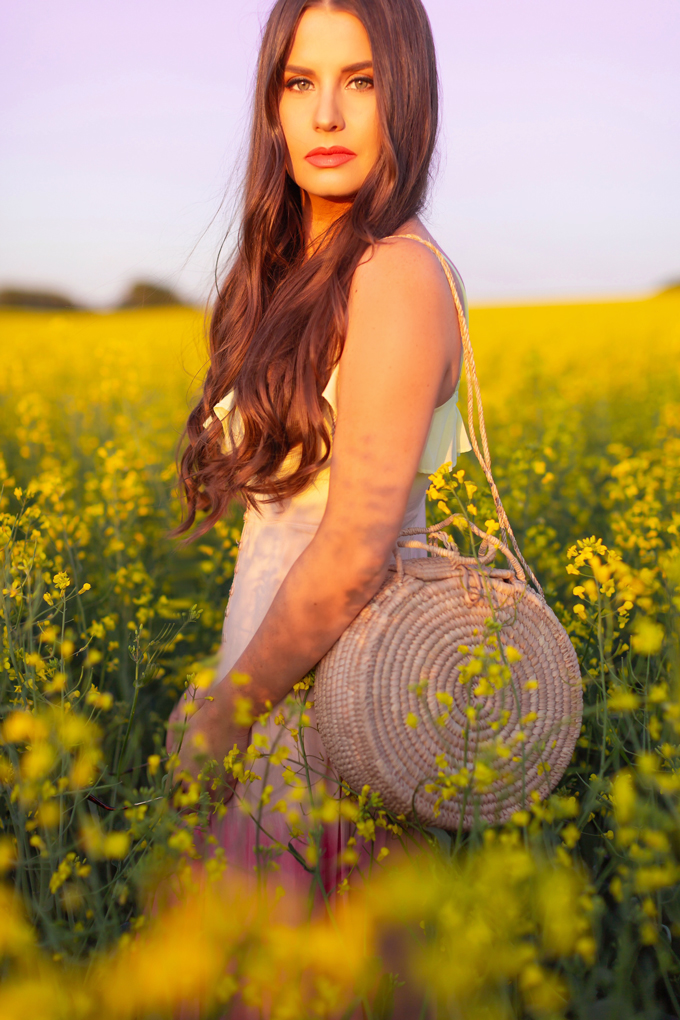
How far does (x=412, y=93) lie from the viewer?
1.36m

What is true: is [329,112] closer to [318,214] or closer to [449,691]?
[318,214]

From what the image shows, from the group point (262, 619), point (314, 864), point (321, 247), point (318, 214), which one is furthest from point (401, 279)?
point (314, 864)

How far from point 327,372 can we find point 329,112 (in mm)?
446

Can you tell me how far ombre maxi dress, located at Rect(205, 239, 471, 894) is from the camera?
128cm

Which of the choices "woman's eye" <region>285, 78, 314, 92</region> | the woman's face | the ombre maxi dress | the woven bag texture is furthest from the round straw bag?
"woman's eye" <region>285, 78, 314, 92</region>

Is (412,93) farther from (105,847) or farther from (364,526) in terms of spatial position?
(105,847)

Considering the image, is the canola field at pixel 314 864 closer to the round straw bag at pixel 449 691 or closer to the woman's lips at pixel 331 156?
the round straw bag at pixel 449 691

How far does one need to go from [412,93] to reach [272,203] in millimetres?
361

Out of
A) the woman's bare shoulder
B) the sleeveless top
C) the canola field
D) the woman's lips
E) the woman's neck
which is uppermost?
the woman's lips

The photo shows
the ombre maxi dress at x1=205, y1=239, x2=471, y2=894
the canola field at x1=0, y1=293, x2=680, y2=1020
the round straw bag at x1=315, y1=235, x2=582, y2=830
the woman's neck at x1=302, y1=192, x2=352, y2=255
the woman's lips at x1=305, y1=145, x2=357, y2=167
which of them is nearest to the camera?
the canola field at x1=0, y1=293, x2=680, y2=1020

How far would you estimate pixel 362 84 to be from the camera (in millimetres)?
1361

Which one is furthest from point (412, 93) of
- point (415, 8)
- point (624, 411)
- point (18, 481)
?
point (624, 411)

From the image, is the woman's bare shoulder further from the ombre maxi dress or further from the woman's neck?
the woman's neck

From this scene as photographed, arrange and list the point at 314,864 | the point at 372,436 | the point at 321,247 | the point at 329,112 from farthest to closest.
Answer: the point at 321,247 < the point at 329,112 < the point at 372,436 < the point at 314,864
